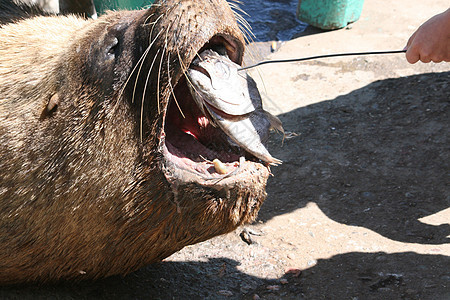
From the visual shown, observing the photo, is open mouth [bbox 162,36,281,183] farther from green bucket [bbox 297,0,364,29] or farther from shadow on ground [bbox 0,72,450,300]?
green bucket [bbox 297,0,364,29]

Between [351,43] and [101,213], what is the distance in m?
5.66

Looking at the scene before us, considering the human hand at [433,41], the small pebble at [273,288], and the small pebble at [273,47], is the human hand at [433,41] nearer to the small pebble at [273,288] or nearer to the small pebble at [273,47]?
the small pebble at [273,288]

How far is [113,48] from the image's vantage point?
104 inches

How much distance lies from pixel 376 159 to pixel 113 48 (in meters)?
3.09

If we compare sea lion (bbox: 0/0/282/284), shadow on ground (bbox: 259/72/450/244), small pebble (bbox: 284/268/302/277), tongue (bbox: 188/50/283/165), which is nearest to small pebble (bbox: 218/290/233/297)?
small pebble (bbox: 284/268/302/277)

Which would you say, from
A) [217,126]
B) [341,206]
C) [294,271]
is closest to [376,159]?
[341,206]

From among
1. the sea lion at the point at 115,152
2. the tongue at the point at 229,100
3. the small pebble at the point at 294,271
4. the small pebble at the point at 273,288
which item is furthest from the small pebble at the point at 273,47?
the tongue at the point at 229,100

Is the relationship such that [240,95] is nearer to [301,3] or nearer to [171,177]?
[171,177]

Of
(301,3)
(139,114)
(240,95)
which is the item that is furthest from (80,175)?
(301,3)

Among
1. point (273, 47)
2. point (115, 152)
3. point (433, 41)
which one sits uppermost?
point (433, 41)

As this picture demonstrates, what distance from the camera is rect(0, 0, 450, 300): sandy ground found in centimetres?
344

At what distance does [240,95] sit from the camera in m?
2.56

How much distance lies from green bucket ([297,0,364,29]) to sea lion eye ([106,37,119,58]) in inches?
228

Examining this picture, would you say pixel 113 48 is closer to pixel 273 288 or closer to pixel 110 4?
pixel 273 288
